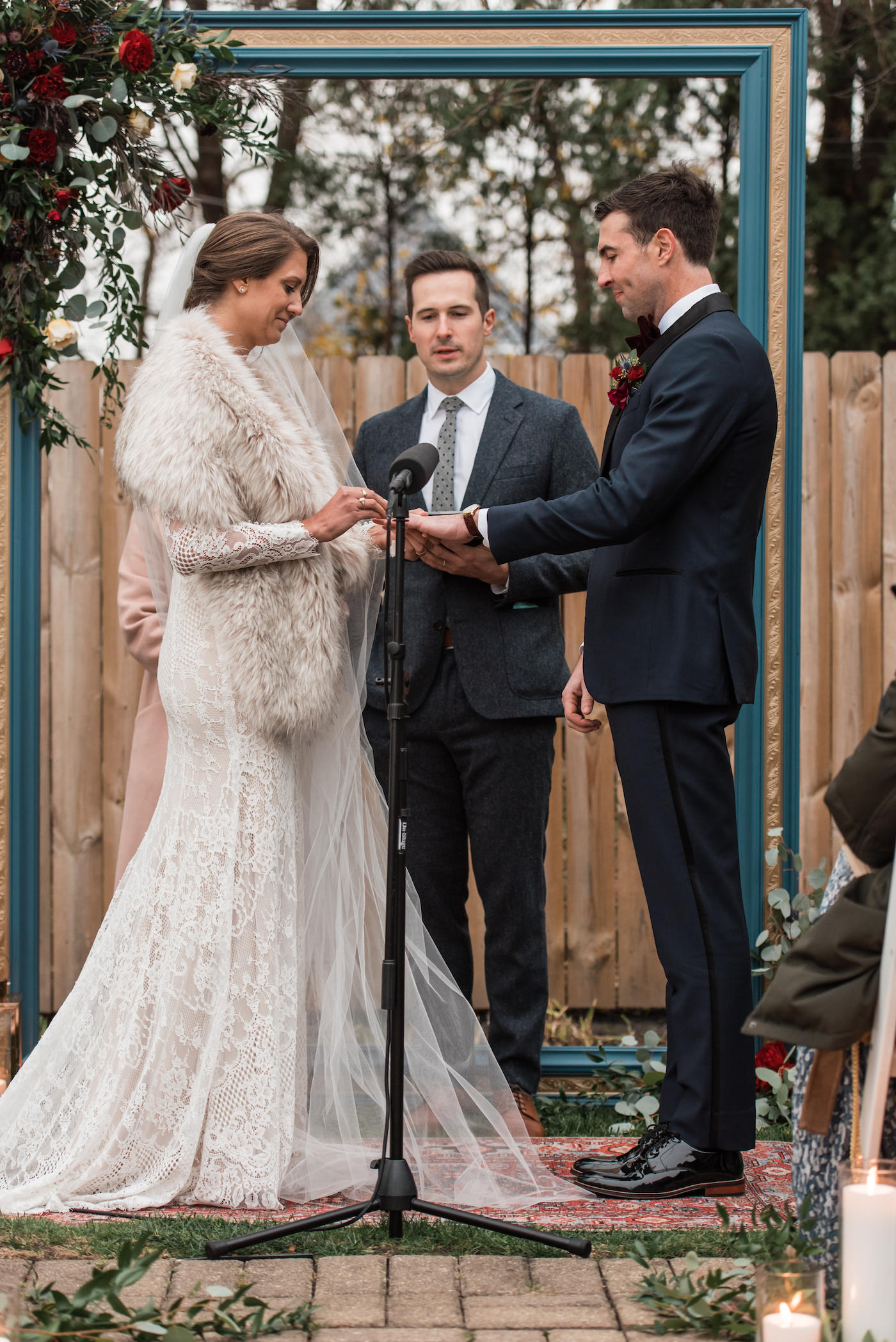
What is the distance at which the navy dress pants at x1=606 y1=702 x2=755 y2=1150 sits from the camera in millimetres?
3016

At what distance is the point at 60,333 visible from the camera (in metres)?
3.63

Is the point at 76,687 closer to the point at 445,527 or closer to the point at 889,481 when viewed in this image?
the point at 445,527

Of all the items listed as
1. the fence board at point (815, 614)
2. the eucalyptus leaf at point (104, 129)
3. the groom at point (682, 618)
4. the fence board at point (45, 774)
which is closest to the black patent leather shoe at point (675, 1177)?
the groom at point (682, 618)

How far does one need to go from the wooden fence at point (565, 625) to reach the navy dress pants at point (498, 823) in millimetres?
768

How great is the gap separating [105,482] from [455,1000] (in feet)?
7.00

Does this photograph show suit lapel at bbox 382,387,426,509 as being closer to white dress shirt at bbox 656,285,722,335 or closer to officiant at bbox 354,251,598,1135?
officiant at bbox 354,251,598,1135

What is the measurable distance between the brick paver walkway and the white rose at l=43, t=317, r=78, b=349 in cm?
228

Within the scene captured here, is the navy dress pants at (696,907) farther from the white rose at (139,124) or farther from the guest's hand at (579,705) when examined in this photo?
the white rose at (139,124)

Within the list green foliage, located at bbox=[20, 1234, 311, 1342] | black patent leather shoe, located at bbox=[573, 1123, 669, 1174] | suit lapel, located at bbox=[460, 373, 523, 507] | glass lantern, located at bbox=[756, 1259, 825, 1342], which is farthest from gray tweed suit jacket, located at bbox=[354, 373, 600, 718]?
glass lantern, located at bbox=[756, 1259, 825, 1342]

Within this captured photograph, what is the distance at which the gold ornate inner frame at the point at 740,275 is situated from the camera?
383 cm

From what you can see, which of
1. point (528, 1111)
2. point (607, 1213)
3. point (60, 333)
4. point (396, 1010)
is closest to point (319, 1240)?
point (396, 1010)

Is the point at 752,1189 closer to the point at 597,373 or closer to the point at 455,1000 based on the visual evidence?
the point at 455,1000

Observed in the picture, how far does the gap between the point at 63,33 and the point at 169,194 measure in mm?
467

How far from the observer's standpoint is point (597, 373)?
4.40 meters
